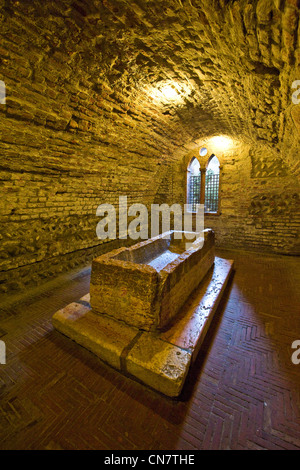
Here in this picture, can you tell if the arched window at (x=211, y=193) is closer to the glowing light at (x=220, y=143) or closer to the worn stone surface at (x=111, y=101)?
the glowing light at (x=220, y=143)

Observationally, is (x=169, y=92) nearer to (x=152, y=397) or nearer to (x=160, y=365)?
(x=160, y=365)

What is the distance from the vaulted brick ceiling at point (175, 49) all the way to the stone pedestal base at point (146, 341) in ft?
10.1

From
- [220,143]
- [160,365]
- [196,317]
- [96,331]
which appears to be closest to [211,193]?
[220,143]

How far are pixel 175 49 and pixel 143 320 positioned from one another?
3632 millimetres

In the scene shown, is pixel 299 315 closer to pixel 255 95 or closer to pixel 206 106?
pixel 255 95

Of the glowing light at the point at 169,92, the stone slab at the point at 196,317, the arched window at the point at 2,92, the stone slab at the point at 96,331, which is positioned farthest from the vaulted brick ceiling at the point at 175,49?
the stone slab at the point at 96,331

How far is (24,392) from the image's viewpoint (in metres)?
2.05

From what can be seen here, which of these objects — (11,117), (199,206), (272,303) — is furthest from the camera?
(199,206)

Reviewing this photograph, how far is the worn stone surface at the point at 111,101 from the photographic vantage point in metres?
1.83

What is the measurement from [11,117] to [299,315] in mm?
5672

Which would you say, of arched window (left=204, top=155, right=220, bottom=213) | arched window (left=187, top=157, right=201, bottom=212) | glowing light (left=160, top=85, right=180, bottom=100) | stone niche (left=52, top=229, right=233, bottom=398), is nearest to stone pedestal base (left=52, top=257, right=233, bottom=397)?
stone niche (left=52, top=229, right=233, bottom=398)

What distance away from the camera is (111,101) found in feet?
11.1

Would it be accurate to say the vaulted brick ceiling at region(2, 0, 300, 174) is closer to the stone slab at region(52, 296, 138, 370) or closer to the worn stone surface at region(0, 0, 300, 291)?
the worn stone surface at region(0, 0, 300, 291)
